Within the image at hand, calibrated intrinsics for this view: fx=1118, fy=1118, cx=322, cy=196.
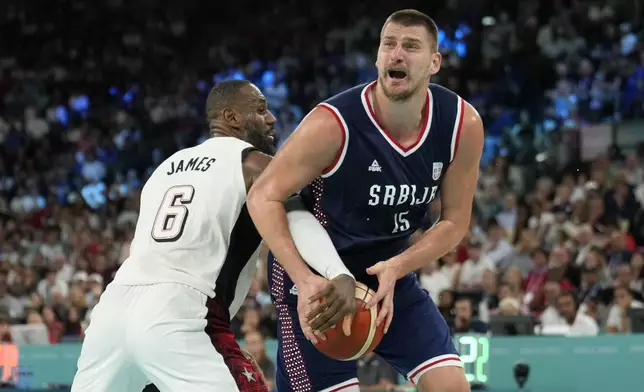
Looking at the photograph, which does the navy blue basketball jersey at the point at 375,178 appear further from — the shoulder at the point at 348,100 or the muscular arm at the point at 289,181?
the muscular arm at the point at 289,181

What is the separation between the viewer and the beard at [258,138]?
5.49 metres

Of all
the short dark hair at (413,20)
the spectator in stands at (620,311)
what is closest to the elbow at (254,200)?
the short dark hair at (413,20)

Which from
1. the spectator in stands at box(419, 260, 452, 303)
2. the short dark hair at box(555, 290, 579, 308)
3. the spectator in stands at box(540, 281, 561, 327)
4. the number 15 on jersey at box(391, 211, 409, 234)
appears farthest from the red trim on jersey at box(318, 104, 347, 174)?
the spectator in stands at box(419, 260, 452, 303)

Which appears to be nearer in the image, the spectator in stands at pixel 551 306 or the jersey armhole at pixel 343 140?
the jersey armhole at pixel 343 140

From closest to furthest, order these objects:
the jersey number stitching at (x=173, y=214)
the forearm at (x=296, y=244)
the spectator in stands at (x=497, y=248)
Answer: the forearm at (x=296, y=244), the jersey number stitching at (x=173, y=214), the spectator in stands at (x=497, y=248)

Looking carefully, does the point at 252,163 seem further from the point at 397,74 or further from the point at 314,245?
the point at 397,74

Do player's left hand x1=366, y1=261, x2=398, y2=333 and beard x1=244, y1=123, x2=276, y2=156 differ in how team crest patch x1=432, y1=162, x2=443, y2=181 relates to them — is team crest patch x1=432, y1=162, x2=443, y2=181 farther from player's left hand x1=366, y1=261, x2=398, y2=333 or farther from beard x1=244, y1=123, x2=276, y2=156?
beard x1=244, y1=123, x2=276, y2=156

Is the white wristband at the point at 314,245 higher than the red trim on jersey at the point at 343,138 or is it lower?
lower

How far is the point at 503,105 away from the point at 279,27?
25.1ft

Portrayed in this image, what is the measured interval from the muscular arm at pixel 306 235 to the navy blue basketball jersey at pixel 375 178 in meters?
0.26

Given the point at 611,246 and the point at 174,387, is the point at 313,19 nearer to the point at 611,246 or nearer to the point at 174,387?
the point at 611,246

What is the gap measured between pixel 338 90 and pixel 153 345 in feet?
51.2

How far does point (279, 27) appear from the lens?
23.8 metres

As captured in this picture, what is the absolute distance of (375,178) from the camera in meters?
5.09
